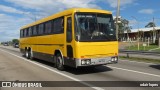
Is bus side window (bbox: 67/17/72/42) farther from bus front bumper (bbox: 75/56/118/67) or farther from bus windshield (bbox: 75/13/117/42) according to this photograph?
bus front bumper (bbox: 75/56/118/67)

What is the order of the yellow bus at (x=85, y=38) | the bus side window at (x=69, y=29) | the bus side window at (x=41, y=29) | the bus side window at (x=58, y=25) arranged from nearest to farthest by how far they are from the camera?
1. the yellow bus at (x=85, y=38)
2. the bus side window at (x=69, y=29)
3. the bus side window at (x=58, y=25)
4. the bus side window at (x=41, y=29)

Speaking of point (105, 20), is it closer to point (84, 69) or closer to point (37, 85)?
point (84, 69)

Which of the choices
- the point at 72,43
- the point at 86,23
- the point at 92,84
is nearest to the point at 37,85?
the point at 92,84

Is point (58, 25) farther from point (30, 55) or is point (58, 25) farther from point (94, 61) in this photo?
point (30, 55)

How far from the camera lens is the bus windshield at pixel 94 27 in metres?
13.1

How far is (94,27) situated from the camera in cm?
1341

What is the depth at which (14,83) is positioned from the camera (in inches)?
449

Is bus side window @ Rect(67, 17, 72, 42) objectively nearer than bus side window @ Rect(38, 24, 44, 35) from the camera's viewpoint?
Yes

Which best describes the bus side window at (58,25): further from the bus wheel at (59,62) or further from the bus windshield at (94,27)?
the bus windshield at (94,27)

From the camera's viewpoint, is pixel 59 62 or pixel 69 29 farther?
pixel 59 62

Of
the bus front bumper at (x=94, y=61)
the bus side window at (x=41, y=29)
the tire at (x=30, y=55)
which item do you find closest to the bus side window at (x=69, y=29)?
the bus front bumper at (x=94, y=61)

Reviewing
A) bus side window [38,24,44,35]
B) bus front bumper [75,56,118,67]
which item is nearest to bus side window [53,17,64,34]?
bus front bumper [75,56,118,67]

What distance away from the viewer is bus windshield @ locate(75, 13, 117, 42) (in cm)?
1312

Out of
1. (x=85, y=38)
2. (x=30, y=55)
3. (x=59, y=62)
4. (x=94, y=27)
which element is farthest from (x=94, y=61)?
(x=30, y=55)
